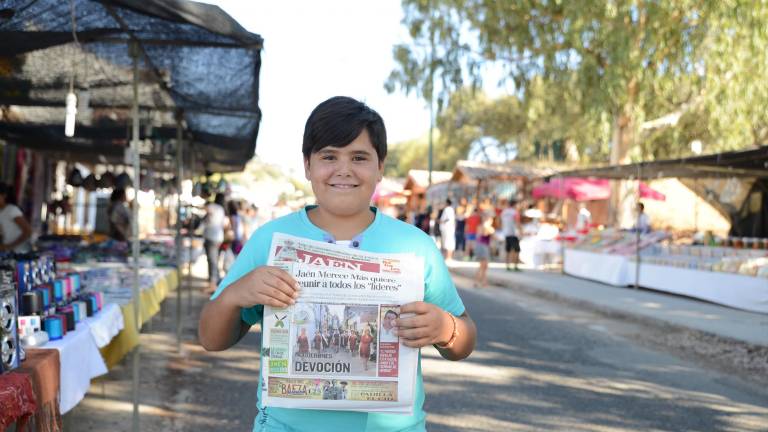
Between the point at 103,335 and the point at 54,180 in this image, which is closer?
the point at 103,335

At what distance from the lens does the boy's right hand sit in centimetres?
192

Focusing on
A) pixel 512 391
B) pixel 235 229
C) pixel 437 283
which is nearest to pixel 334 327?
pixel 437 283

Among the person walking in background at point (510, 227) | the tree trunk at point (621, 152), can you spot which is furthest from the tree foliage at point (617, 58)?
the person walking in background at point (510, 227)

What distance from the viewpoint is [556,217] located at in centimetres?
3111

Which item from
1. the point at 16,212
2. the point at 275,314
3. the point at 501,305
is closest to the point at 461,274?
the point at 501,305

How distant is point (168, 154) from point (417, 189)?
34.7 m

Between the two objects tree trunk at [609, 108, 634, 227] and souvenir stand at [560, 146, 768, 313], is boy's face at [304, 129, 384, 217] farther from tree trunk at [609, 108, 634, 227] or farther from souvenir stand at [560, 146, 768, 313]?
tree trunk at [609, 108, 634, 227]

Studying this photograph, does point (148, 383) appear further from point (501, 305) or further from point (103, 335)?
point (501, 305)

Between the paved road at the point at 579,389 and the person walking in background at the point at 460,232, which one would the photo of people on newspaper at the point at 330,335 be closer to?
the paved road at the point at 579,389

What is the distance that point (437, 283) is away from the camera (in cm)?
217

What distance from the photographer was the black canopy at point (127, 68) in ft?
16.9

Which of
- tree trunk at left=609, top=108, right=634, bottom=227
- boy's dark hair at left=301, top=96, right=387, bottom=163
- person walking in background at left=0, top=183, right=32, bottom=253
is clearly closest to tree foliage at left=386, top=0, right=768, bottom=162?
tree trunk at left=609, top=108, right=634, bottom=227

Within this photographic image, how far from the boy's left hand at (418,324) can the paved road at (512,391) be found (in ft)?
12.8

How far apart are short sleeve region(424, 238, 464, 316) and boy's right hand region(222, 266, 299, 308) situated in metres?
0.40
